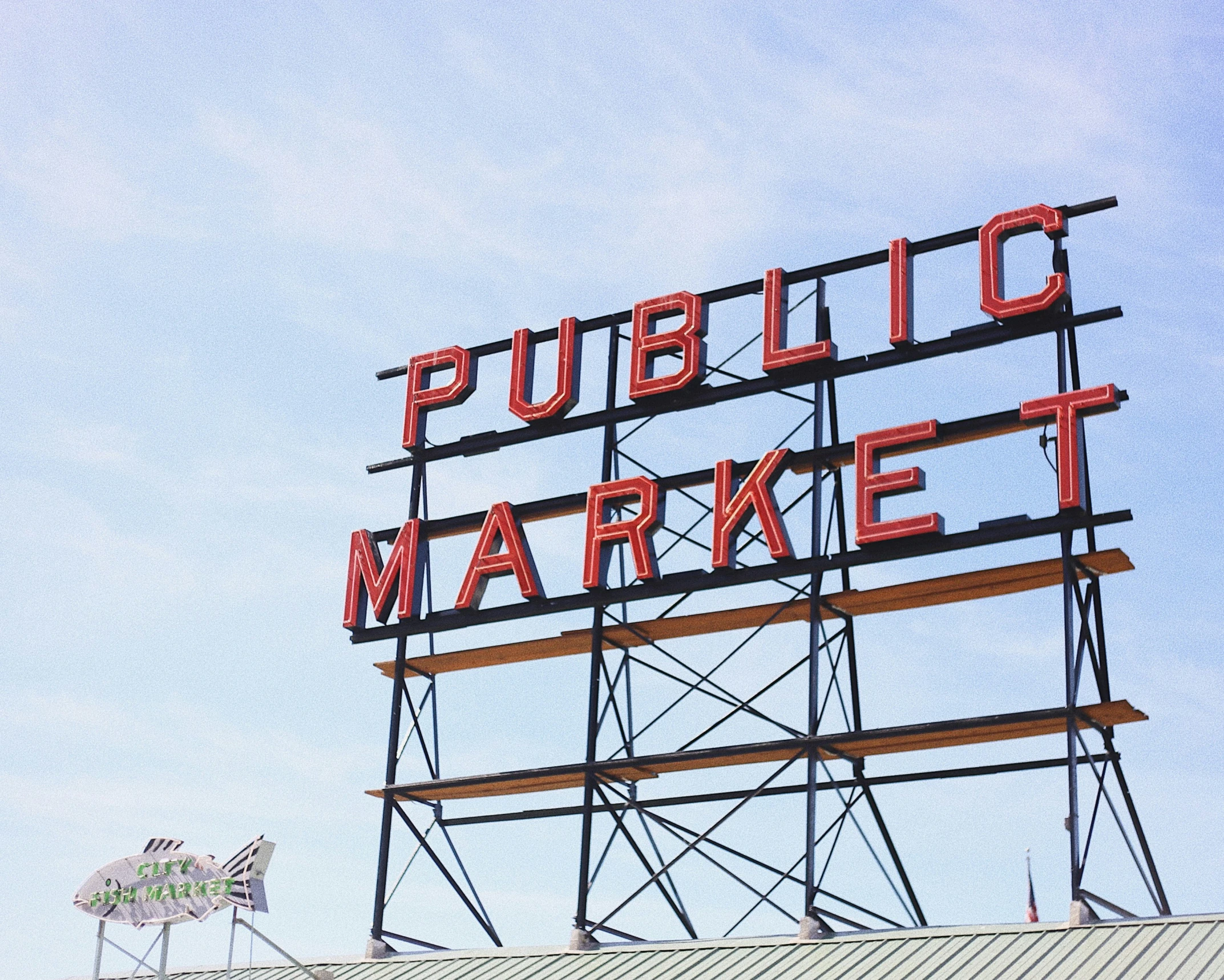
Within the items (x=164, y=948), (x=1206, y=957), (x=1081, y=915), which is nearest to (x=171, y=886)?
(x=164, y=948)

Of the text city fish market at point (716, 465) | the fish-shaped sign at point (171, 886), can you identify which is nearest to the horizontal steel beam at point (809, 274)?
the text city fish market at point (716, 465)

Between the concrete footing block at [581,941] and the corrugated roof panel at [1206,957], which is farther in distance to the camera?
the concrete footing block at [581,941]

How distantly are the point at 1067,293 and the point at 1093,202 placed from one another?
1579 mm

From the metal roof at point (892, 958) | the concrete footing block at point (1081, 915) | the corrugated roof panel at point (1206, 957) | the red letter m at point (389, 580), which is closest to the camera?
the corrugated roof panel at point (1206, 957)

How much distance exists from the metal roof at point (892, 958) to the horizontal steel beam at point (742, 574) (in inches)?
213

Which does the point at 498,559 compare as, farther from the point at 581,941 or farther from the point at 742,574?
the point at 581,941

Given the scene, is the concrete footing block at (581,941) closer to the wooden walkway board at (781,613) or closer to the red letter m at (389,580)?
the wooden walkway board at (781,613)

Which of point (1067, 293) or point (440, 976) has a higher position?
point (1067, 293)

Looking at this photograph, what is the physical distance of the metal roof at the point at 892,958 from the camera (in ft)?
70.0

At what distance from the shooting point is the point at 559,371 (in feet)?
104

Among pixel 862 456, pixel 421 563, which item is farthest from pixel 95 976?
pixel 862 456

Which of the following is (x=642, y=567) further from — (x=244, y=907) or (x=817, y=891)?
(x=244, y=907)

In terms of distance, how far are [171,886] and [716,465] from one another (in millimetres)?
10675

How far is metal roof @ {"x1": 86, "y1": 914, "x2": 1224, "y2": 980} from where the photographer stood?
840 inches
